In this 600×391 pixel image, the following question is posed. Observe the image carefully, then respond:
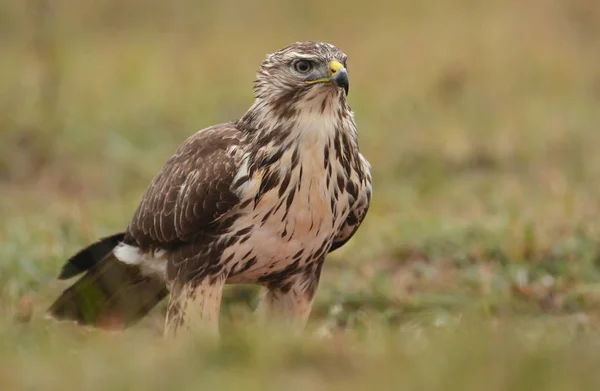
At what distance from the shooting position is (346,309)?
6496 mm

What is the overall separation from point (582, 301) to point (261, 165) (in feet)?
7.10

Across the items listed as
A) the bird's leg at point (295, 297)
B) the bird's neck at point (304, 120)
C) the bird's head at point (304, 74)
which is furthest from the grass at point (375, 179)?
the bird's head at point (304, 74)

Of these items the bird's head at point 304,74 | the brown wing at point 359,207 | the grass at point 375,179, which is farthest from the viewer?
the brown wing at point 359,207

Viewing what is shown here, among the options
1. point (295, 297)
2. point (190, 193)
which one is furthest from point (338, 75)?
point (295, 297)

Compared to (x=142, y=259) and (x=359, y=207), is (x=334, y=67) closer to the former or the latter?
(x=359, y=207)

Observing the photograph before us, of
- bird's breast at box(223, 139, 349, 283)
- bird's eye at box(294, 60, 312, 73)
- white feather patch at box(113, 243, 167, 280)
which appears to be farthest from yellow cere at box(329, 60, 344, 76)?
white feather patch at box(113, 243, 167, 280)

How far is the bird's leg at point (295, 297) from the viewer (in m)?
5.43

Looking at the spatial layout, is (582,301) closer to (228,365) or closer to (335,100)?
(335,100)

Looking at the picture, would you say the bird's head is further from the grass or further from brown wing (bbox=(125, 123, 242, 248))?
the grass

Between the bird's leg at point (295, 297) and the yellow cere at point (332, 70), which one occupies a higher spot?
the yellow cere at point (332, 70)

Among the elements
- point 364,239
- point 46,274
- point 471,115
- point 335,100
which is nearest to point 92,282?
point 46,274

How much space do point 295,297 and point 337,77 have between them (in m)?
1.03

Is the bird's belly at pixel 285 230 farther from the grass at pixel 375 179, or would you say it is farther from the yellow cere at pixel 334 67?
the yellow cere at pixel 334 67

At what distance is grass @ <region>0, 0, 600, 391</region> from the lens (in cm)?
346
